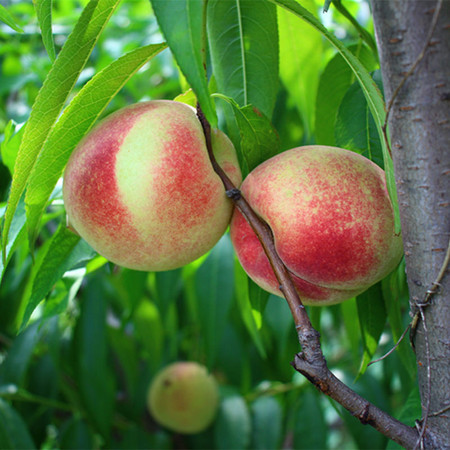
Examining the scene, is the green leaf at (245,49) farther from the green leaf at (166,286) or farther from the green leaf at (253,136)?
the green leaf at (166,286)

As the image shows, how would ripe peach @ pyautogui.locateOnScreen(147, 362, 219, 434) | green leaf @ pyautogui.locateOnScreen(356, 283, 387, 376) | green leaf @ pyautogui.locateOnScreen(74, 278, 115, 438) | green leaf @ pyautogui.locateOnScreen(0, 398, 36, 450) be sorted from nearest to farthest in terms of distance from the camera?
green leaf @ pyautogui.locateOnScreen(356, 283, 387, 376)
green leaf @ pyautogui.locateOnScreen(0, 398, 36, 450)
green leaf @ pyautogui.locateOnScreen(74, 278, 115, 438)
ripe peach @ pyautogui.locateOnScreen(147, 362, 219, 434)

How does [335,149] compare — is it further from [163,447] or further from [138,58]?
[163,447]

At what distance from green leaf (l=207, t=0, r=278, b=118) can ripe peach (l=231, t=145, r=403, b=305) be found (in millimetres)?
212

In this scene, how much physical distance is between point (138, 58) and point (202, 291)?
0.60m

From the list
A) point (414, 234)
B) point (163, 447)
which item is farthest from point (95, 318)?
point (414, 234)

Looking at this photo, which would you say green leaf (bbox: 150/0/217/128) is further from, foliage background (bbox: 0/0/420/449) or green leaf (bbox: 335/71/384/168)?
green leaf (bbox: 335/71/384/168)

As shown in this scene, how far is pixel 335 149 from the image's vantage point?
661mm

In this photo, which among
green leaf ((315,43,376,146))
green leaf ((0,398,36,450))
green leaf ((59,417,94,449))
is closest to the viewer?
green leaf ((315,43,376,146))

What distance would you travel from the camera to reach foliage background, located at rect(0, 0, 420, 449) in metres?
0.80

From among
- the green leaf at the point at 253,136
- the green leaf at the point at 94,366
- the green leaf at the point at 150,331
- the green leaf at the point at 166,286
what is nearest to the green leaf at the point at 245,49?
the green leaf at the point at 253,136

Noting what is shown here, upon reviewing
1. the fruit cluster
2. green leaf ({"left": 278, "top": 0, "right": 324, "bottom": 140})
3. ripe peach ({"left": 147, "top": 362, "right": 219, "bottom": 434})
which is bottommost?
ripe peach ({"left": 147, "top": 362, "right": 219, "bottom": 434})

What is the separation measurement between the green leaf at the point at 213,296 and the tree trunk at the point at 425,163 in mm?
640

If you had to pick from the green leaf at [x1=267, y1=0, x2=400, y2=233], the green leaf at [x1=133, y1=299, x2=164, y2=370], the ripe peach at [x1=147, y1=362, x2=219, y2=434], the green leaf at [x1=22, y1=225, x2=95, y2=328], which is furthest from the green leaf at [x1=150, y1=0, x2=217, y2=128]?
the ripe peach at [x1=147, y1=362, x2=219, y2=434]

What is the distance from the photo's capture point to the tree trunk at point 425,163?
18.8 inches
